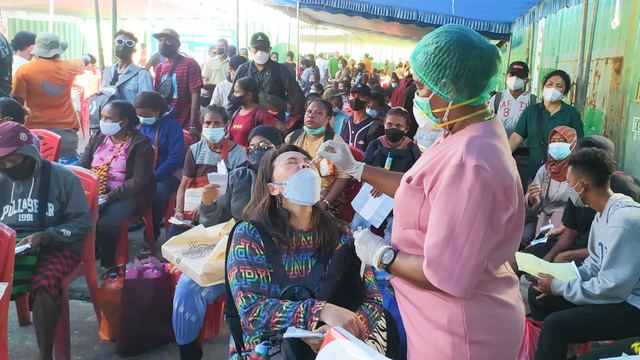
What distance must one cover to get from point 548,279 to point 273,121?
3.20 metres

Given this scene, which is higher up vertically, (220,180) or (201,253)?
(220,180)

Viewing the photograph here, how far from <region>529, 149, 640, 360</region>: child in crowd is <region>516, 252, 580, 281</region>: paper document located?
0.11ft

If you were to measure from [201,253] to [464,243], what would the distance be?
2010 millimetres

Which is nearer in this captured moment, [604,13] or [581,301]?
[581,301]

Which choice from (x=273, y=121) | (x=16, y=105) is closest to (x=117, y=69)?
(x=16, y=105)

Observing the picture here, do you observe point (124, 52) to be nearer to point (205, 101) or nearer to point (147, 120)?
point (147, 120)

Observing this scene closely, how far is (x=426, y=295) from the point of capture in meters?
1.56

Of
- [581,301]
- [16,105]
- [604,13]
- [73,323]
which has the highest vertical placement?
[604,13]

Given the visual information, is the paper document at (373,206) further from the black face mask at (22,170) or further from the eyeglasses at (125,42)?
the eyeglasses at (125,42)

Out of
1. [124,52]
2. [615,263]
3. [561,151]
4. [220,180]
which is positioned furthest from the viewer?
[124,52]

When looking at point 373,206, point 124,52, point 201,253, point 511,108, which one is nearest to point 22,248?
point 201,253

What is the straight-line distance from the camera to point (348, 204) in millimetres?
4672

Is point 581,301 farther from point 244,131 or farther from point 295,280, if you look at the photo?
point 244,131

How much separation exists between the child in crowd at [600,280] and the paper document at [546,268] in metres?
0.03
